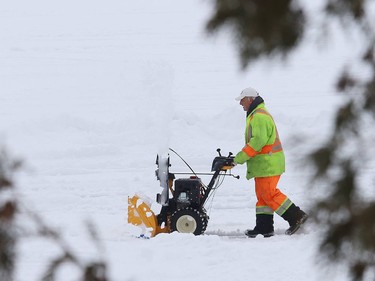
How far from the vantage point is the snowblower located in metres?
9.88

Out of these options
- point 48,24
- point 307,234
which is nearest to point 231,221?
point 307,234

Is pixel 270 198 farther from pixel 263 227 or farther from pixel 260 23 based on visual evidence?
pixel 260 23

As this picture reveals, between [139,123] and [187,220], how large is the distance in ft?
20.7

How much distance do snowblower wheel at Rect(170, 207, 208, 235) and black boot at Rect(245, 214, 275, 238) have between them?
1.72ft

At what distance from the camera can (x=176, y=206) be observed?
997cm

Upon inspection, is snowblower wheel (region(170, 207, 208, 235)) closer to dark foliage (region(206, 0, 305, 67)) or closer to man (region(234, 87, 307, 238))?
man (region(234, 87, 307, 238))

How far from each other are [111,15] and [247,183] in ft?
52.7

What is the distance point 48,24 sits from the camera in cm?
2681

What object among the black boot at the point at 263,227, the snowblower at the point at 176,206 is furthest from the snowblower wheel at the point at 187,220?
the black boot at the point at 263,227

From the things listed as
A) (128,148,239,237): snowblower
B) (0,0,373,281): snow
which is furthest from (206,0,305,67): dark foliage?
(128,148,239,237): snowblower

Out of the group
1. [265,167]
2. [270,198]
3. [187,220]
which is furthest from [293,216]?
[187,220]

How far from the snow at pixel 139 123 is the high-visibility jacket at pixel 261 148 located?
1.47 ft

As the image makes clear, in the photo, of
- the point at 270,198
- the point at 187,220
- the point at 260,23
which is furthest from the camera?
the point at 270,198

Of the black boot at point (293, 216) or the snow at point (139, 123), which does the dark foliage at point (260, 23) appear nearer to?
the snow at point (139, 123)
